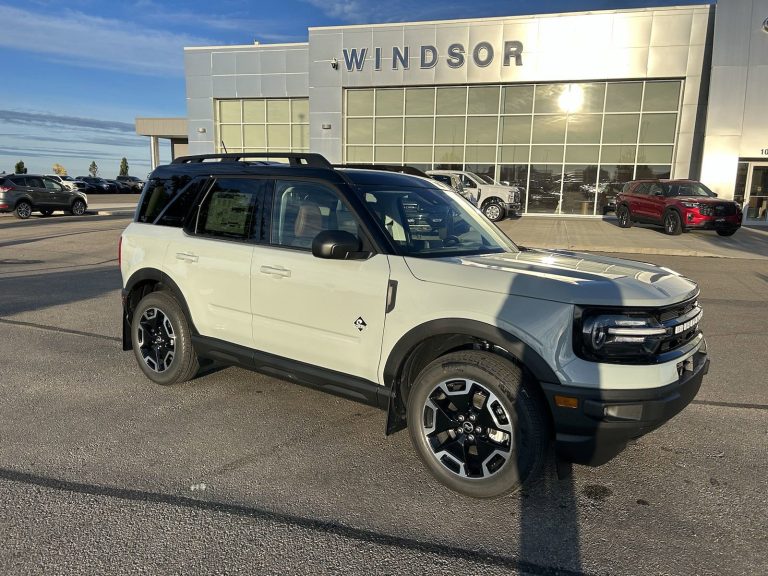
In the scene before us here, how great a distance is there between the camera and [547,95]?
968 inches

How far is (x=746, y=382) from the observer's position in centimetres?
500

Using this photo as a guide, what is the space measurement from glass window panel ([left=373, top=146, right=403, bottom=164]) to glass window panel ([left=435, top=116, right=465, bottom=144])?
6.54ft

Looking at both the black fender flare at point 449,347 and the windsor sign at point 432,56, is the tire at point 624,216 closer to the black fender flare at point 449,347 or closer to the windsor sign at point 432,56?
the windsor sign at point 432,56

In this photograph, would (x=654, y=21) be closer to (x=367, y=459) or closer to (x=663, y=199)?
(x=663, y=199)

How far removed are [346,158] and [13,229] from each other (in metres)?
14.5

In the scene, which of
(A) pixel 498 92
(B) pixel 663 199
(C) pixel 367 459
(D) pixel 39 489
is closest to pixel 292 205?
(C) pixel 367 459

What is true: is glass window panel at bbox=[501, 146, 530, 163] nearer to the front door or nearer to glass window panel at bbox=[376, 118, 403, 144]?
glass window panel at bbox=[376, 118, 403, 144]

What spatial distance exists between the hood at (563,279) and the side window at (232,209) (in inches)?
55.6

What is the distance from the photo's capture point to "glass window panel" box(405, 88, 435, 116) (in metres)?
25.9

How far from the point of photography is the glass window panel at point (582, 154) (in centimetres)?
2448

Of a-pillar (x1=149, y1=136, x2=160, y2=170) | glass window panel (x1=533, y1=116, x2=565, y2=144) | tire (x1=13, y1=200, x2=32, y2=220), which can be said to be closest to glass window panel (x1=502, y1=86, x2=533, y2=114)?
glass window panel (x1=533, y1=116, x2=565, y2=144)

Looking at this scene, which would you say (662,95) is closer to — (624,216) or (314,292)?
(624,216)

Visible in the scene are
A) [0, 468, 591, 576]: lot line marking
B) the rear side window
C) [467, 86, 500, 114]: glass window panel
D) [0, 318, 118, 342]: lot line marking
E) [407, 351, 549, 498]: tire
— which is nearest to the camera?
[0, 468, 591, 576]: lot line marking

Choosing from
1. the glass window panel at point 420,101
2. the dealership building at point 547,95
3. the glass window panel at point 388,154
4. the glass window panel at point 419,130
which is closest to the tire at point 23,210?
the dealership building at point 547,95
